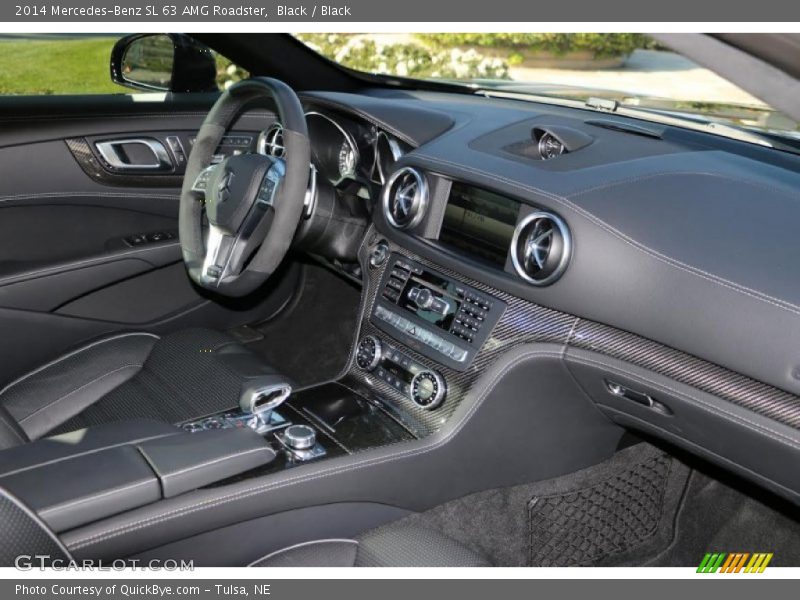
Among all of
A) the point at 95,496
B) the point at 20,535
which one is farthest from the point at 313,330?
the point at 20,535

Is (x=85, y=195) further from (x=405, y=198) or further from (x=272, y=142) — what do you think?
(x=405, y=198)

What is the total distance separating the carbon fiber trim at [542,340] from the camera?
1.81m

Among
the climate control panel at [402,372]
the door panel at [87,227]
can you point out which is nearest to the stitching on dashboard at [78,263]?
the door panel at [87,227]

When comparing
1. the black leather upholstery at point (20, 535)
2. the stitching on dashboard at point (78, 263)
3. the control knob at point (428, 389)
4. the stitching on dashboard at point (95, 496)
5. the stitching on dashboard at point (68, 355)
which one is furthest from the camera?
the stitching on dashboard at point (78, 263)

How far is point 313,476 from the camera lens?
6.53ft

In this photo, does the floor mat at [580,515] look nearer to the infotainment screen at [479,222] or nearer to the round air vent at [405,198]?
the infotainment screen at [479,222]

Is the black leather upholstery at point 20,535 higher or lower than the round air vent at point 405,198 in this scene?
lower

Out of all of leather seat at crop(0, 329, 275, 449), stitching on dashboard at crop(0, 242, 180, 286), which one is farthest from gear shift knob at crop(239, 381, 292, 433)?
stitching on dashboard at crop(0, 242, 180, 286)

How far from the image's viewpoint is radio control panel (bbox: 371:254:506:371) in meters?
2.24

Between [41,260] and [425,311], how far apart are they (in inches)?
55.0

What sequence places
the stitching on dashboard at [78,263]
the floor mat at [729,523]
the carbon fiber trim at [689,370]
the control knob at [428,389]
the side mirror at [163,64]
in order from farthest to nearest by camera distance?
1. the side mirror at [163,64]
2. the stitching on dashboard at [78,263]
3. the floor mat at [729,523]
4. the control knob at [428,389]
5. the carbon fiber trim at [689,370]

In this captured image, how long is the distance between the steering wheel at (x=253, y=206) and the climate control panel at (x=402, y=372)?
379 millimetres

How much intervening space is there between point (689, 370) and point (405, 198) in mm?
932

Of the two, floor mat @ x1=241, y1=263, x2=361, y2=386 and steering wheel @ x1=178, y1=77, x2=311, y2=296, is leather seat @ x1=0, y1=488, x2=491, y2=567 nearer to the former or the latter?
steering wheel @ x1=178, y1=77, x2=311, y2=296
